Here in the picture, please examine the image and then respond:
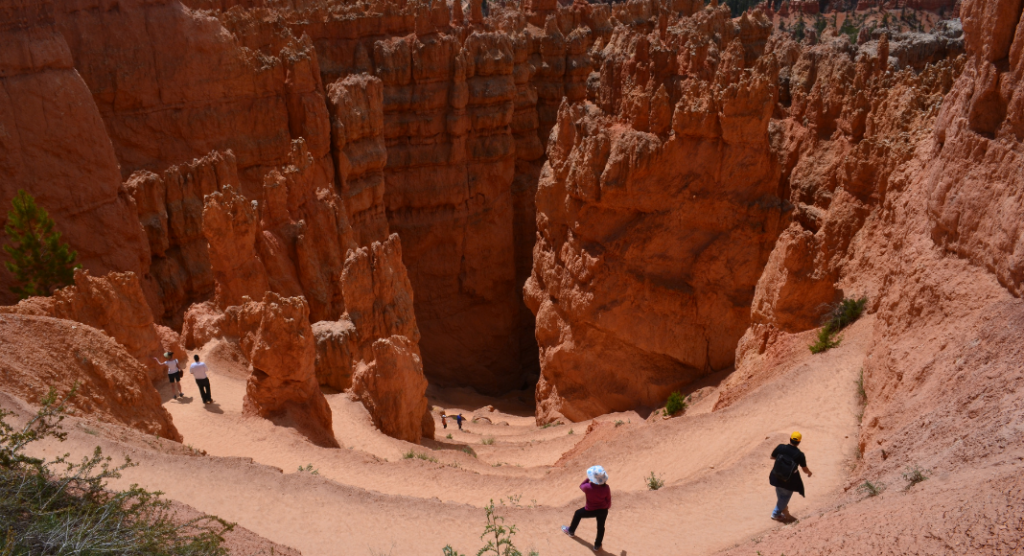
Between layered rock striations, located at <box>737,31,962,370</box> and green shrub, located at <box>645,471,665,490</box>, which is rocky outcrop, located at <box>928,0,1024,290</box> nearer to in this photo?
layered rock striations, located at <box>737,31,962,370</box>

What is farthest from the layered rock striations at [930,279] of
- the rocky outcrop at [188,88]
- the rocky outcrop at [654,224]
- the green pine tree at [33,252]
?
the rocky outcrop at [188,88]

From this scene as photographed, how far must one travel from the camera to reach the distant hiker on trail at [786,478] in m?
9.12

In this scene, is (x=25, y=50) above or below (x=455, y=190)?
above

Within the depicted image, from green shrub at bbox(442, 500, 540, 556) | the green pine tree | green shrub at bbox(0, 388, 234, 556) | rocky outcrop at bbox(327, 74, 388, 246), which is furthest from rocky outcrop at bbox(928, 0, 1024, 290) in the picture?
rocky outcrop at bbox(327, 74, 388, 246)

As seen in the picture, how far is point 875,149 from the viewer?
50.1 feet

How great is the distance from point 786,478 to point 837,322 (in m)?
6.69

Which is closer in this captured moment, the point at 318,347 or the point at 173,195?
the point at 318,347

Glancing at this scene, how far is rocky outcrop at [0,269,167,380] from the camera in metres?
15.0

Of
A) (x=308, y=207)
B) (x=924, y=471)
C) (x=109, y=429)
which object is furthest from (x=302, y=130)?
(x=924, y=471)

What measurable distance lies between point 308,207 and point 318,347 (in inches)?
321

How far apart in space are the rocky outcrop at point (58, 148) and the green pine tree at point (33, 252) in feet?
3.97

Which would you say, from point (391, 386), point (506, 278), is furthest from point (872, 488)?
point (506, 278)

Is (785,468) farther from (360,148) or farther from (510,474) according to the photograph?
(360,148)

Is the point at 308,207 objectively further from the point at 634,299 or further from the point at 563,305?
the point at 634,299
